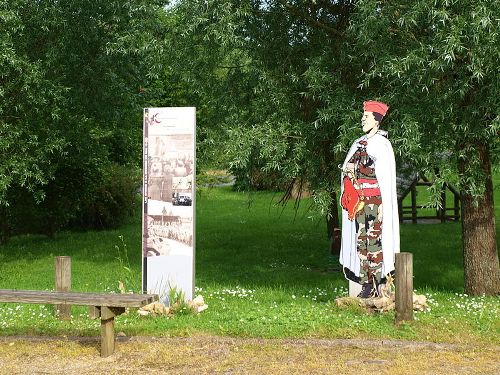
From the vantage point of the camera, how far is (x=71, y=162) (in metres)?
19.6

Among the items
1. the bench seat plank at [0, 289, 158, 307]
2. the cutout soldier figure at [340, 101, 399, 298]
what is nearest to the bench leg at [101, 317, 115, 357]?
the bench seat plank at [0, 289, 158, 307]

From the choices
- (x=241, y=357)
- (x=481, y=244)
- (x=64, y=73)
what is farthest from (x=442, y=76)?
(x=64, y=73)

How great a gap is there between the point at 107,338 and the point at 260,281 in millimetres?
6258

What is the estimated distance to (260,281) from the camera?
44.7 ft

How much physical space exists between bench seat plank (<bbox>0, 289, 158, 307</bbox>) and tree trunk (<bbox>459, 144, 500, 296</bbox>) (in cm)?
541

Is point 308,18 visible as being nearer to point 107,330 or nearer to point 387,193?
point 387,193

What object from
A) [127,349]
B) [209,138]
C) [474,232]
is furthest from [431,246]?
[127,349]

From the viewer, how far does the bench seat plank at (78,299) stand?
7422 mm

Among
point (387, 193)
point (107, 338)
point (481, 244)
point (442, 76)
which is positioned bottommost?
point (107, 338)

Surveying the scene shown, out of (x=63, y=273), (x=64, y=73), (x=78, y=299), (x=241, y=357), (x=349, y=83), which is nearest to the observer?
(x=241, y=357)

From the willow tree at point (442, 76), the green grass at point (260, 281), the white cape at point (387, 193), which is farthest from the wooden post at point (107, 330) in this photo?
the willow tree at point (442, 76)

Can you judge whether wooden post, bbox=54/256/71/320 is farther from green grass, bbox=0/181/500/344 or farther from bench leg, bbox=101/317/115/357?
bench leg, bbox=101/317/115/357

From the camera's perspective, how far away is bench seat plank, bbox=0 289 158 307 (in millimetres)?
7422

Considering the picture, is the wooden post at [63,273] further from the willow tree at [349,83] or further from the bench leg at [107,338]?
the willow tree at [349,83]
